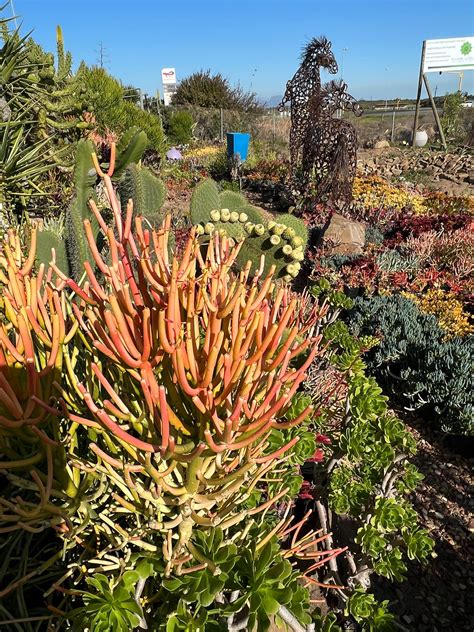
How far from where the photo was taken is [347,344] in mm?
Answer: 2182

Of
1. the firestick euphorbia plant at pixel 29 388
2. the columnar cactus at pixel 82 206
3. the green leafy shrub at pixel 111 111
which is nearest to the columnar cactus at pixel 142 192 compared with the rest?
the columnar cactus at pixel 82 206

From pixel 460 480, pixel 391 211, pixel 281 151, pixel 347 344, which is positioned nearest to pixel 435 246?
pixel 391 211

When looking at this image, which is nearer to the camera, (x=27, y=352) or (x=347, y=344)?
(x=27, y=352)

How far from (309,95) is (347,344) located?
707 centimetres

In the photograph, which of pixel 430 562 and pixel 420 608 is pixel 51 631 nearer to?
pixel 420 608

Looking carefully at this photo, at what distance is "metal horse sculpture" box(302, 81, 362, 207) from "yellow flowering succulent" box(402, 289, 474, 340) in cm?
352

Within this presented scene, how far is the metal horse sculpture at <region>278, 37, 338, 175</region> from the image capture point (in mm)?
7891

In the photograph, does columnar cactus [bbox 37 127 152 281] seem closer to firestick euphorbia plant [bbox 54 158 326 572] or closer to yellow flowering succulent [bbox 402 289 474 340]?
firestick euphorbia plant [bbox 54 158 326 572]

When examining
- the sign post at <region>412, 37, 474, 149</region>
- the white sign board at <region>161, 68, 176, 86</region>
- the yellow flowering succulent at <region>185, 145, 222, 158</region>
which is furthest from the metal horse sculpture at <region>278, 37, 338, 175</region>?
the white sign board at <region>161, 68, 176, 86</region>

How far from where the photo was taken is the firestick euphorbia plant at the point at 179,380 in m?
0.86

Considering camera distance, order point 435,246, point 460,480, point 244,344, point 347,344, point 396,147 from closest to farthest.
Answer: point 244,344 → point 347,344 → point 460,480 → point 435,246 → point 396,147

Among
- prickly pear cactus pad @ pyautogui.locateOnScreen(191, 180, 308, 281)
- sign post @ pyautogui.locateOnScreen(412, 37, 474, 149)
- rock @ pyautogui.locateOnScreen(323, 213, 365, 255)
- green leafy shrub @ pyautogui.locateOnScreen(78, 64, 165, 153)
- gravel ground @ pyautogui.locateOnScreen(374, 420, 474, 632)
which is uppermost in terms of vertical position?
sign post @ pyautogui.locateOnScreen(412, 37, 474, 149)

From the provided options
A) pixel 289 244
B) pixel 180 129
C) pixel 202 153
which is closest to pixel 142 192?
pixel 289 244

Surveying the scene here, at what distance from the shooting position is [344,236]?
239 inches
